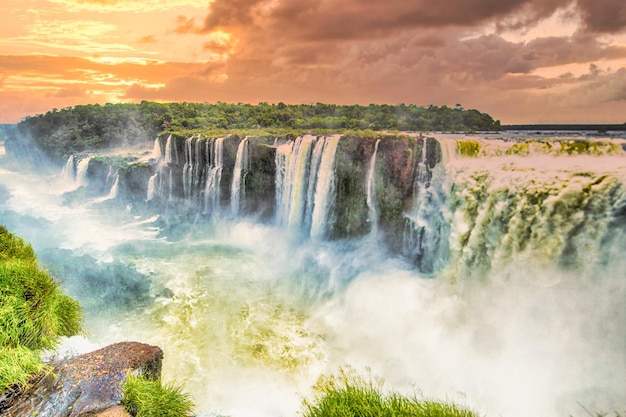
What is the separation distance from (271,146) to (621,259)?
10.8 metres

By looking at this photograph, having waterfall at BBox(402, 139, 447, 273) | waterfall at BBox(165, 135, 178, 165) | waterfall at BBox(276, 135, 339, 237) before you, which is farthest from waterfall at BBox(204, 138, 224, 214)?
waterfall at BBox(402, 139, 447, 273)

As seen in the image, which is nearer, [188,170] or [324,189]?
[324,189]

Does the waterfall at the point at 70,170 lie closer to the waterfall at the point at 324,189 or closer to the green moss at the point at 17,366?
the waterfall at the point at 324,189

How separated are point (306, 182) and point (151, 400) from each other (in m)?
9.65

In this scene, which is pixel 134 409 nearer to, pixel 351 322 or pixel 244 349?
pixel 244 349

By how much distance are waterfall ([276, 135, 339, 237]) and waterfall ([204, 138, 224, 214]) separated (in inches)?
109

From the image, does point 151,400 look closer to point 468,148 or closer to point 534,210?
point 534,210

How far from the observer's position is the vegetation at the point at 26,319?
14.5 ft

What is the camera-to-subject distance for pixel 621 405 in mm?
5812

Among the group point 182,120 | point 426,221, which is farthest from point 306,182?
point 182,120

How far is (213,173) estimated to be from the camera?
1630cm

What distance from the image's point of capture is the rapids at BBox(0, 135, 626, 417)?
262 inches

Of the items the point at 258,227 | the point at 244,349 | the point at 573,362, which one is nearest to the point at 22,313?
the point at 244,349

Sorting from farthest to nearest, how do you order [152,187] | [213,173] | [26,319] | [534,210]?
[152,187] → [213,173] → [534,210] → [26,319]
